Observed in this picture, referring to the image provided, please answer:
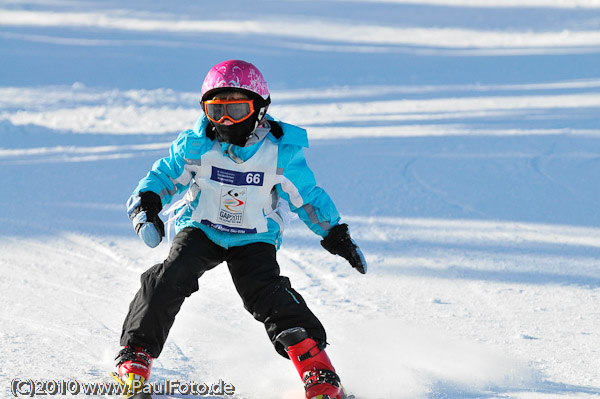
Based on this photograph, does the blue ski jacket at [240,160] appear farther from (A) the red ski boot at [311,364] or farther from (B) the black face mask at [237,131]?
(A) the red ski boot at [311,364]

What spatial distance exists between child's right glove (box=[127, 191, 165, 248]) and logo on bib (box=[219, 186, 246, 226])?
235 mm

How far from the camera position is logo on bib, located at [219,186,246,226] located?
275cm

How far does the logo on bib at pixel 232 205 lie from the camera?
9.03 feet

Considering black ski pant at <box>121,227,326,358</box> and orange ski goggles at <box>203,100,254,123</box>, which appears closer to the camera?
black ski pant at <box>121,227,326,358</box>

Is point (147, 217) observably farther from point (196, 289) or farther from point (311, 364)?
point (311, 364)

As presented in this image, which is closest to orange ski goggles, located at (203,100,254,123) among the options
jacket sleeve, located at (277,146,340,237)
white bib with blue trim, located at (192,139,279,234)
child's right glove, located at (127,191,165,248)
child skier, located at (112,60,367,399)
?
child skier, located at (112,60,367,399)

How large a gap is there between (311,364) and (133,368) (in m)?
0.61

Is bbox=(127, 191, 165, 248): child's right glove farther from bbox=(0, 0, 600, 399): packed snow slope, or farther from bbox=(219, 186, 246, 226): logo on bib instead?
bbox=(0, 0, 600, 399): packed snow slope

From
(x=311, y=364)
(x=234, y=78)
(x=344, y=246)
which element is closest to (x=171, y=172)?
(x=234, y=78)

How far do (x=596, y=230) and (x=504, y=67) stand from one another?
6598 millimetres

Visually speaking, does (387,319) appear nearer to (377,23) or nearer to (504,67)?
(504,67)

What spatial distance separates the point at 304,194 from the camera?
112 inches

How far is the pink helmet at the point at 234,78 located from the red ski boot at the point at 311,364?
2.94ft

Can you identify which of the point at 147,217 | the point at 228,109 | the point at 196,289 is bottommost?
the point at 196,289
